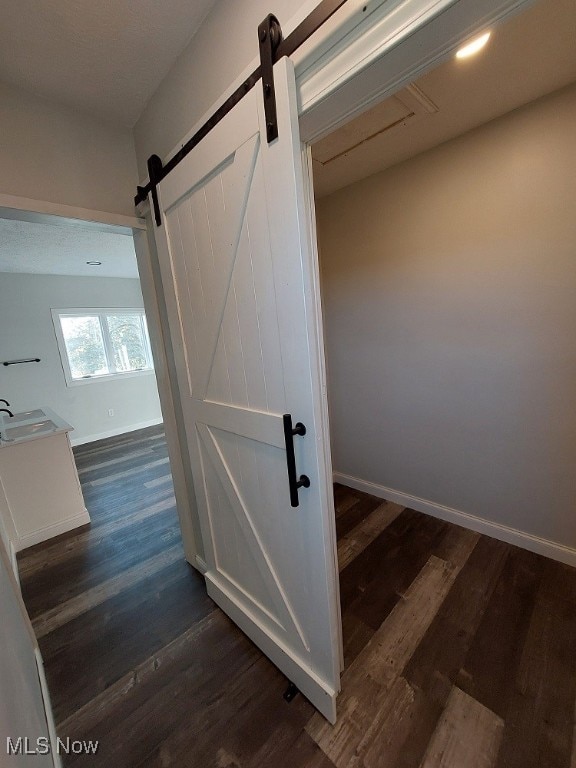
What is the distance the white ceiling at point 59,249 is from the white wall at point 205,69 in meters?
1.09

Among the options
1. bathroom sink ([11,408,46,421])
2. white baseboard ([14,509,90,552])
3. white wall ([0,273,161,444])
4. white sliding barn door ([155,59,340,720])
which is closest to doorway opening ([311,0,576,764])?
white sliding barn door ([155,59,340,720])

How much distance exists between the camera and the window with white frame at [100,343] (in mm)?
4594

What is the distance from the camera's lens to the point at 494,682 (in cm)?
121

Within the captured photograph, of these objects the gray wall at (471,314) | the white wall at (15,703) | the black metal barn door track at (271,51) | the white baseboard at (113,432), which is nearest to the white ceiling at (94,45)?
the black metal barn door track at (271,51)

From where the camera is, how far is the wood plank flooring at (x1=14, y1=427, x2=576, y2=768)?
1069mm

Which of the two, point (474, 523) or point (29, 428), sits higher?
point (29, 428)

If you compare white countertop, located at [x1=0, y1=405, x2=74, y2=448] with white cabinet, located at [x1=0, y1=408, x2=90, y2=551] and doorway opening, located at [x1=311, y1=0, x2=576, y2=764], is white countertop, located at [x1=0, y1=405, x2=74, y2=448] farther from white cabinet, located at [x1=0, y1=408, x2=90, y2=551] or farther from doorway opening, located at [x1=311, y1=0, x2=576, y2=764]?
doorway opening, located at [x1=311, y1=0, x2=576, y2=764]

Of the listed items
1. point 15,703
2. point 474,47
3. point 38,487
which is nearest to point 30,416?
point 38,487

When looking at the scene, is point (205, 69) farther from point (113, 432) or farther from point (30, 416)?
point (113, 432)

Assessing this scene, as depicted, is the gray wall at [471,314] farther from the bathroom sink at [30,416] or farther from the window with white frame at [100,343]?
the window with white frame at [100,343]

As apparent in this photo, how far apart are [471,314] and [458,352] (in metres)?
0.24

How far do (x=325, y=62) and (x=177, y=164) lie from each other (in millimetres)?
735

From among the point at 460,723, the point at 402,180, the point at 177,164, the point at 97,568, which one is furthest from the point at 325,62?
the point at 97,568

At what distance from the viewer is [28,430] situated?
2592mm
